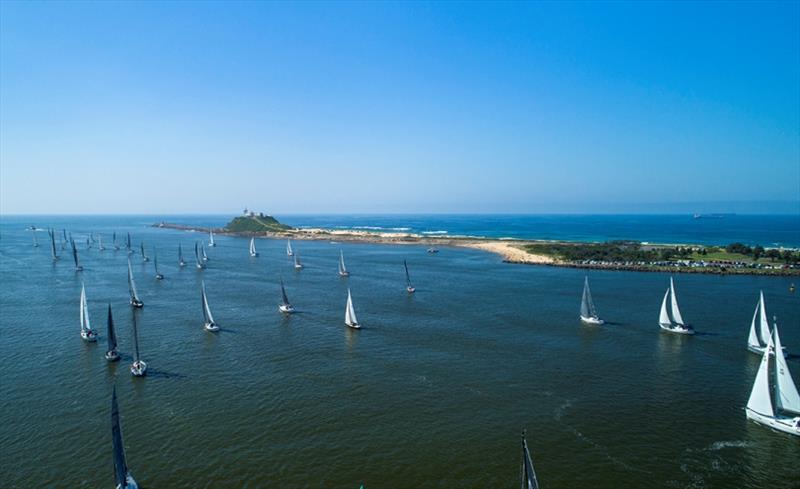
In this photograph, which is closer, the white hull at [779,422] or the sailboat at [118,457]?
the sailboat at [118,457]

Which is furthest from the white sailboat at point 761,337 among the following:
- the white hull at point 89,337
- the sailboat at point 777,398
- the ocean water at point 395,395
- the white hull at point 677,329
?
the white hull at point 89,337

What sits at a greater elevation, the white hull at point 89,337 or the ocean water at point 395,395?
the white hull at point 89,337

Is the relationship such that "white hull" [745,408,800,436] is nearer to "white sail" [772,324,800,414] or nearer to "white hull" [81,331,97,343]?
"white sail" [772,324,800,414]

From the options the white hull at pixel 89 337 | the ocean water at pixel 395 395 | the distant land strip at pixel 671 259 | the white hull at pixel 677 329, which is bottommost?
the ocean water at pixel 395 395

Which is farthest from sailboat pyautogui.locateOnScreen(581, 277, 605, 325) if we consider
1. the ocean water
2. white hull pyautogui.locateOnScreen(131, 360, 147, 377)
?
white hull pyautogui.locateOnScreen(131, 360, 147, 377)

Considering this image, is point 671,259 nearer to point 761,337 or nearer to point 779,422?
point 761,337

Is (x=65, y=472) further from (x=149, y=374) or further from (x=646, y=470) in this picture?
(x=646, y=470)

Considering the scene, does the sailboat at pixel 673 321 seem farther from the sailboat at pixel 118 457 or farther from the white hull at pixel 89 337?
the white hull at pixel 89 337
